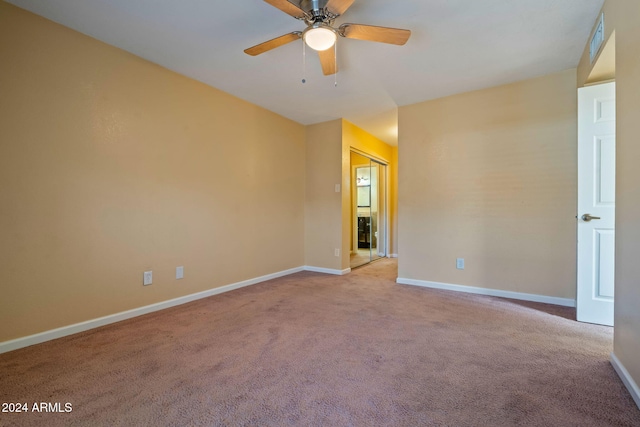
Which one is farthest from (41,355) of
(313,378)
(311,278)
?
(311,278)

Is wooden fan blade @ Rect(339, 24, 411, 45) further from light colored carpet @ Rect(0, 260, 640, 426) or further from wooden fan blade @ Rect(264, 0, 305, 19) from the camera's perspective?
light colored carpet @ Rect(0, 260, 640, 426)

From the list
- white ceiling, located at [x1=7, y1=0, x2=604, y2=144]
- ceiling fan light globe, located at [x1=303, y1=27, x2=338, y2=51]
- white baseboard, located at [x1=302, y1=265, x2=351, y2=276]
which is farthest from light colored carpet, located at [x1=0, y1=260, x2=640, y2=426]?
white ceiling, located at [x1=7, y1=0, x2=604, y2=144]

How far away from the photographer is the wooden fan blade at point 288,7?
5.35 feet

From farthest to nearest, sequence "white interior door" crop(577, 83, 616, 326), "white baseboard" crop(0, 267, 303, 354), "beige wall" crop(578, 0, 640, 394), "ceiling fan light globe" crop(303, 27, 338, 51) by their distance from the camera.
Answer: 1. "white interior door" crop(577, 83, 616, 326)
2. "white baseboard" crop(0, 267, 303, 354)
3. "ceiling fan light globe" crop(303, 27, 338, 51)
4. "beige wall" crop(578, 0, 640, 394)

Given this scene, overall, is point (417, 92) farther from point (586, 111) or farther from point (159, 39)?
point (159, 39)

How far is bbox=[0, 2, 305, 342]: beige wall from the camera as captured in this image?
6.35ft

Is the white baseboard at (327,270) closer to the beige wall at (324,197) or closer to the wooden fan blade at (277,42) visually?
the beige wall at (324,197)

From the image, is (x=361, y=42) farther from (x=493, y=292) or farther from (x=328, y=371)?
(x=493, y=292)

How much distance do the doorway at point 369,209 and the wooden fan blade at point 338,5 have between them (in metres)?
4.00

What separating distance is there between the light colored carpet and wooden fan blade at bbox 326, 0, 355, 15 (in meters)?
2.19

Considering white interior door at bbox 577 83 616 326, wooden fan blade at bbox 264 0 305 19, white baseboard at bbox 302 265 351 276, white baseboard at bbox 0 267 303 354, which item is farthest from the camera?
white baseboard at bbox 302 265 351 276

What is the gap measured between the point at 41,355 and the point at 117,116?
187 cm

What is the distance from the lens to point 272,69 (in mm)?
2781

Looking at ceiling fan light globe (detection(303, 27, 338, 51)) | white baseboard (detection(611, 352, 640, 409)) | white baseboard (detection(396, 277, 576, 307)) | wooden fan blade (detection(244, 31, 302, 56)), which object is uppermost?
wooden fan blade (detection(244, 31, 302, 56))
